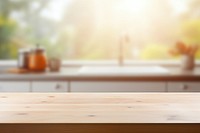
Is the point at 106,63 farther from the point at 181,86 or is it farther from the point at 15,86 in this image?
the point at 15,86

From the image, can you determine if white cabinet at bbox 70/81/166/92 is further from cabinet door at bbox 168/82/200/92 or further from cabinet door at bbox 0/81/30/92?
cabinet door at bbox 0/81/30/92

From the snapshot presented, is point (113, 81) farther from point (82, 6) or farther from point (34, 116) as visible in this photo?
point (34, 116)

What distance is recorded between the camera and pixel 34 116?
4.66ft

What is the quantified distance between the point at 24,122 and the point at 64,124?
0.15 metres

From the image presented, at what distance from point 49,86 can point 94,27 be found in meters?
1.05

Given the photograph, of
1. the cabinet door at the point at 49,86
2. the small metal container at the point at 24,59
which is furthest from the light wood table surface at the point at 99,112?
the small metal container at the point at 24,59

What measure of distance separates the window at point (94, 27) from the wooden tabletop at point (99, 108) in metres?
2.07

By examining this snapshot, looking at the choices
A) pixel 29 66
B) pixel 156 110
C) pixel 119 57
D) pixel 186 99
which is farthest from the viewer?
pixel 119 57

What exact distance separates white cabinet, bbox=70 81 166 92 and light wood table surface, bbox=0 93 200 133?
1.28m

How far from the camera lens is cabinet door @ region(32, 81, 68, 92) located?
3150 millimetres

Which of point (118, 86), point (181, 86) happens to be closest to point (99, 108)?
point (118, 86)

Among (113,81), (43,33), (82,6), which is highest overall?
(82,6)

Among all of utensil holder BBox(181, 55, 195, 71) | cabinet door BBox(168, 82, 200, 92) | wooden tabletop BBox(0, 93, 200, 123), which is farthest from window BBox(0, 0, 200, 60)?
wooden tabletop BBox(0, 93, 200, 123)

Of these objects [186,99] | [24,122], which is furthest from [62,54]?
[24,122]
